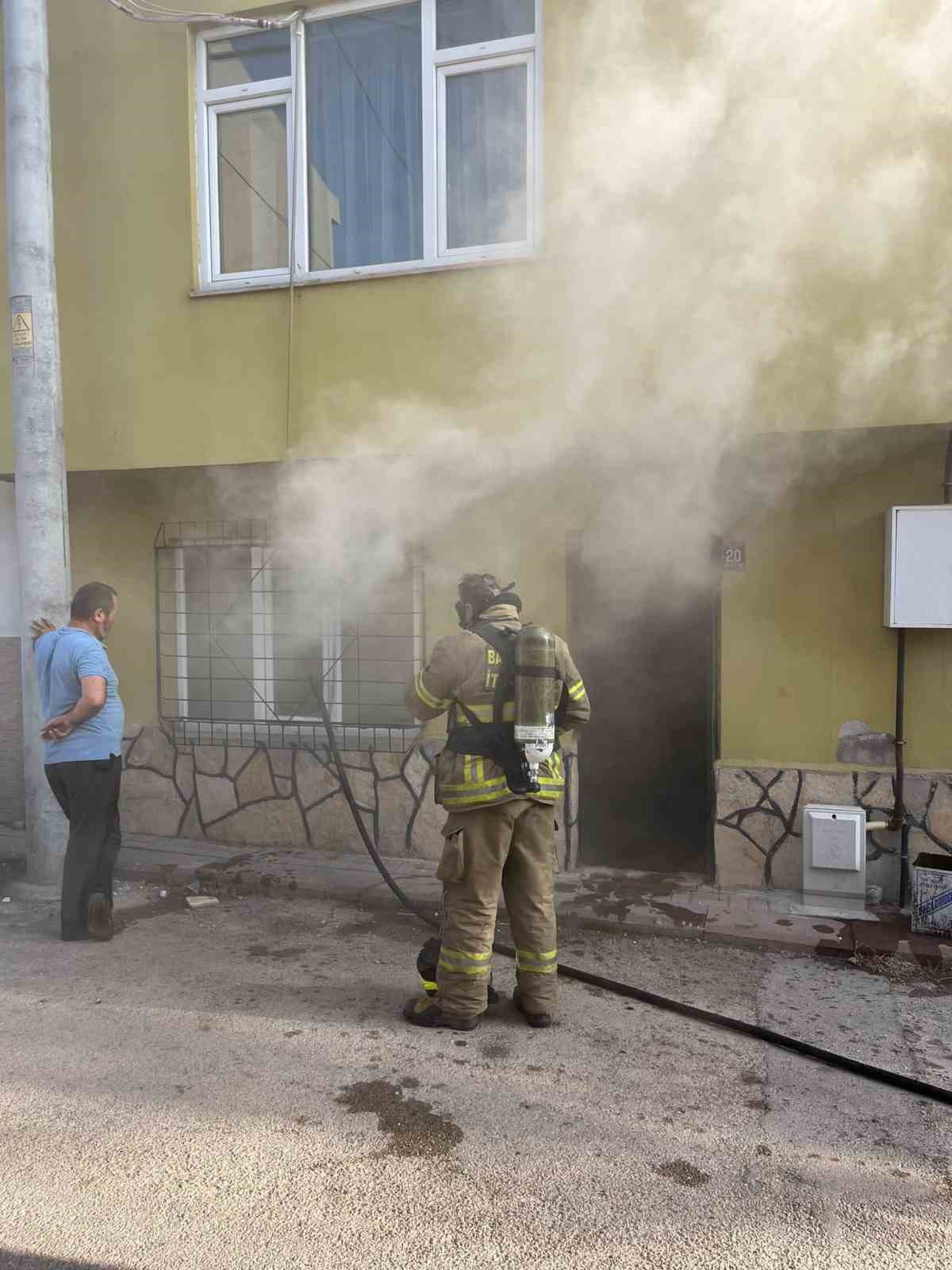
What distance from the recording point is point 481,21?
18.7 feet

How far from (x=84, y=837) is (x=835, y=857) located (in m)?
4.18

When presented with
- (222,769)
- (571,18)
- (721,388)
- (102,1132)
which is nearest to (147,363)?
(222,769)

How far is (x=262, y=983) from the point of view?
4293 mm

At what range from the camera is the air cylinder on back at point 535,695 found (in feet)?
12.0

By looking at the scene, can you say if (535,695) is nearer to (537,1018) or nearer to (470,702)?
(470,702)

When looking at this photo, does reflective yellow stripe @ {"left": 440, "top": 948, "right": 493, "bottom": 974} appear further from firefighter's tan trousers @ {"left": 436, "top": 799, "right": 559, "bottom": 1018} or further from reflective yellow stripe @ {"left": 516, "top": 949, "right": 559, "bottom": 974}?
reflective yellow stripe @ {"left": 516, "top": 949, "right": 559, "bottom": 974}

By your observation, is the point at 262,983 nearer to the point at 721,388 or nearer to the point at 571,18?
the point at 721,388

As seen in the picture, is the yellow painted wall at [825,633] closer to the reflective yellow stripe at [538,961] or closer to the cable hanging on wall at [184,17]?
the reflective yellow stripe at [538,961]

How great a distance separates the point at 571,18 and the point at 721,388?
2377 millimetres

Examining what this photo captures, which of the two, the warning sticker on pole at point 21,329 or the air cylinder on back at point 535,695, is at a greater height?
the warning sticker on pole at point 21,329

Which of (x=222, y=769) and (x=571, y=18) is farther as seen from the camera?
(x=222, y=769)

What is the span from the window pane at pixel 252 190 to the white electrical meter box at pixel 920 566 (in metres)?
4.34

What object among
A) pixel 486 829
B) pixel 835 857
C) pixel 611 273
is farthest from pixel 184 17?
pixel 835 857

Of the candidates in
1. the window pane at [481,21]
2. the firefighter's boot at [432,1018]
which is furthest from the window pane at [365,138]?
the firefighter's boot at [432,1018]
